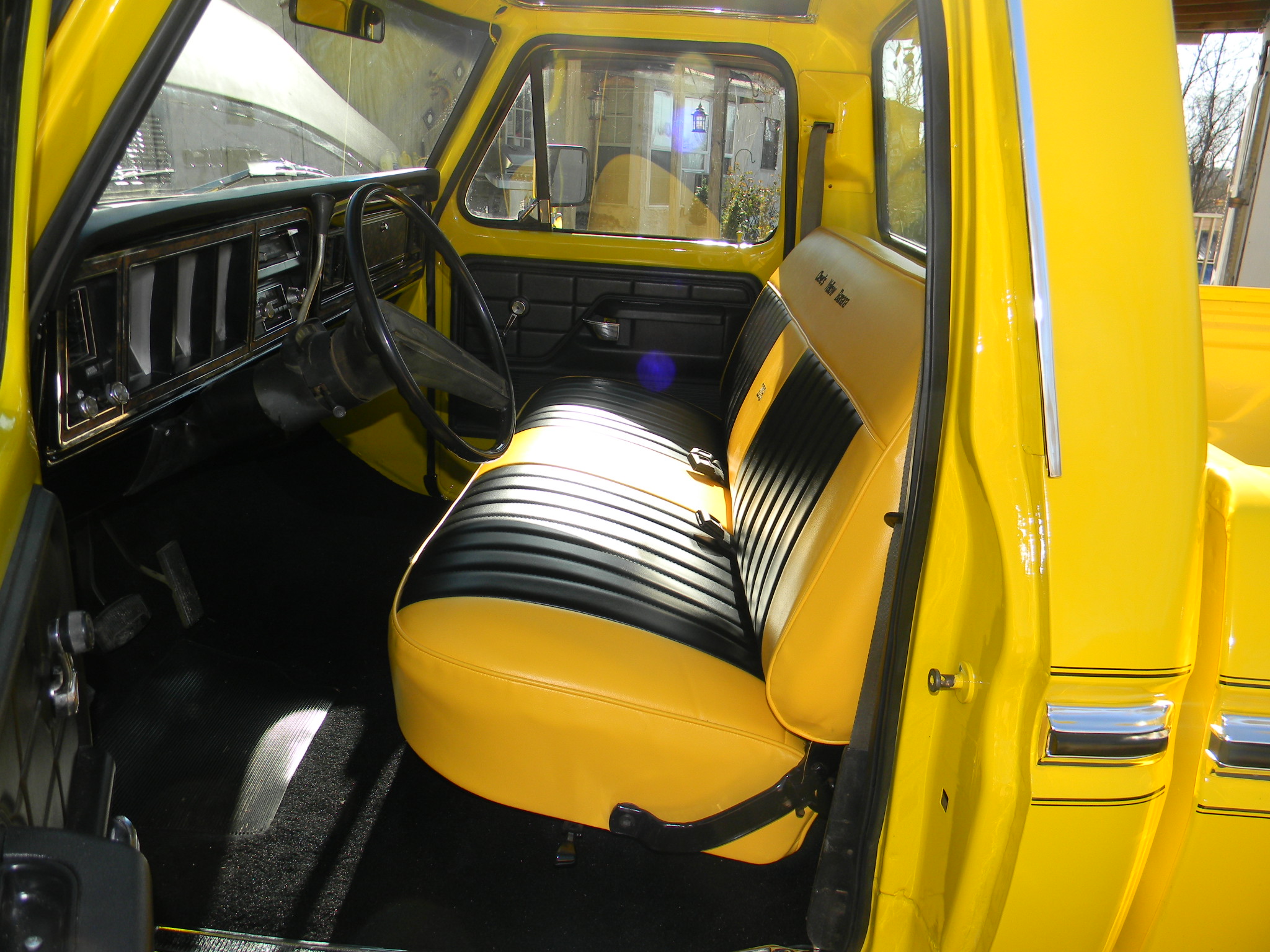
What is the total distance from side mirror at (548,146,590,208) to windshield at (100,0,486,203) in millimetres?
350

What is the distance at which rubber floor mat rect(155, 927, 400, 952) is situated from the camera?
142cm

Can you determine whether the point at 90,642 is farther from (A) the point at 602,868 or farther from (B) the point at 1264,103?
(B) the point at 1264,103

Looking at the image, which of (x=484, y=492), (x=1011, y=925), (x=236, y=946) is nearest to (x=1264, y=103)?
(x=484, y=492)

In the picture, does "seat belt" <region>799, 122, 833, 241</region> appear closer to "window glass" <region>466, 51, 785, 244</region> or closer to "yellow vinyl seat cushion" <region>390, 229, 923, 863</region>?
"window glass" <region>466, 51, 785, 244</region>

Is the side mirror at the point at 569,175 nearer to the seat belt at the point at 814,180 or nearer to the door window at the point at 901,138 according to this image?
the seat belt at the point at 814,180

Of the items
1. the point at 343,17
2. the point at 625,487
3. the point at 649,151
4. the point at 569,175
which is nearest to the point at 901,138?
the point at 649,151

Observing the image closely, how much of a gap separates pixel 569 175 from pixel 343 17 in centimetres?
75

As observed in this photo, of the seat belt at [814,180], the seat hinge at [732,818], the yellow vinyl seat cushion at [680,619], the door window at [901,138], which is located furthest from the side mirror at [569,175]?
the seat hinge at [732,818]

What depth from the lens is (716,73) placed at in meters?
2.61

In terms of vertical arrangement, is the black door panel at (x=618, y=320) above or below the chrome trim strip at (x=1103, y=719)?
above

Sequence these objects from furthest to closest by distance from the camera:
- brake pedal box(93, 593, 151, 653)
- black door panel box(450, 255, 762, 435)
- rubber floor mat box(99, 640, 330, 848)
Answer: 1. black door panel box(450, 255, 762, 435)
2. rubber floor mat box(99, 640, 330, 848)
3. brake pedal box(93, 593, 151, 653)

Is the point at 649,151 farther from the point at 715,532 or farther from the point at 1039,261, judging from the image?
the point at 1039,261

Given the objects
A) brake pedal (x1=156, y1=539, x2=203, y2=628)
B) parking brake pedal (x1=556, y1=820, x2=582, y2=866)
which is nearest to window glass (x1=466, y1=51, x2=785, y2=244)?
brake pedal (x1=156, y1=539, x2=203, y2=628)

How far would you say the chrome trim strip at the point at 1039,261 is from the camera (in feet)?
2.77
